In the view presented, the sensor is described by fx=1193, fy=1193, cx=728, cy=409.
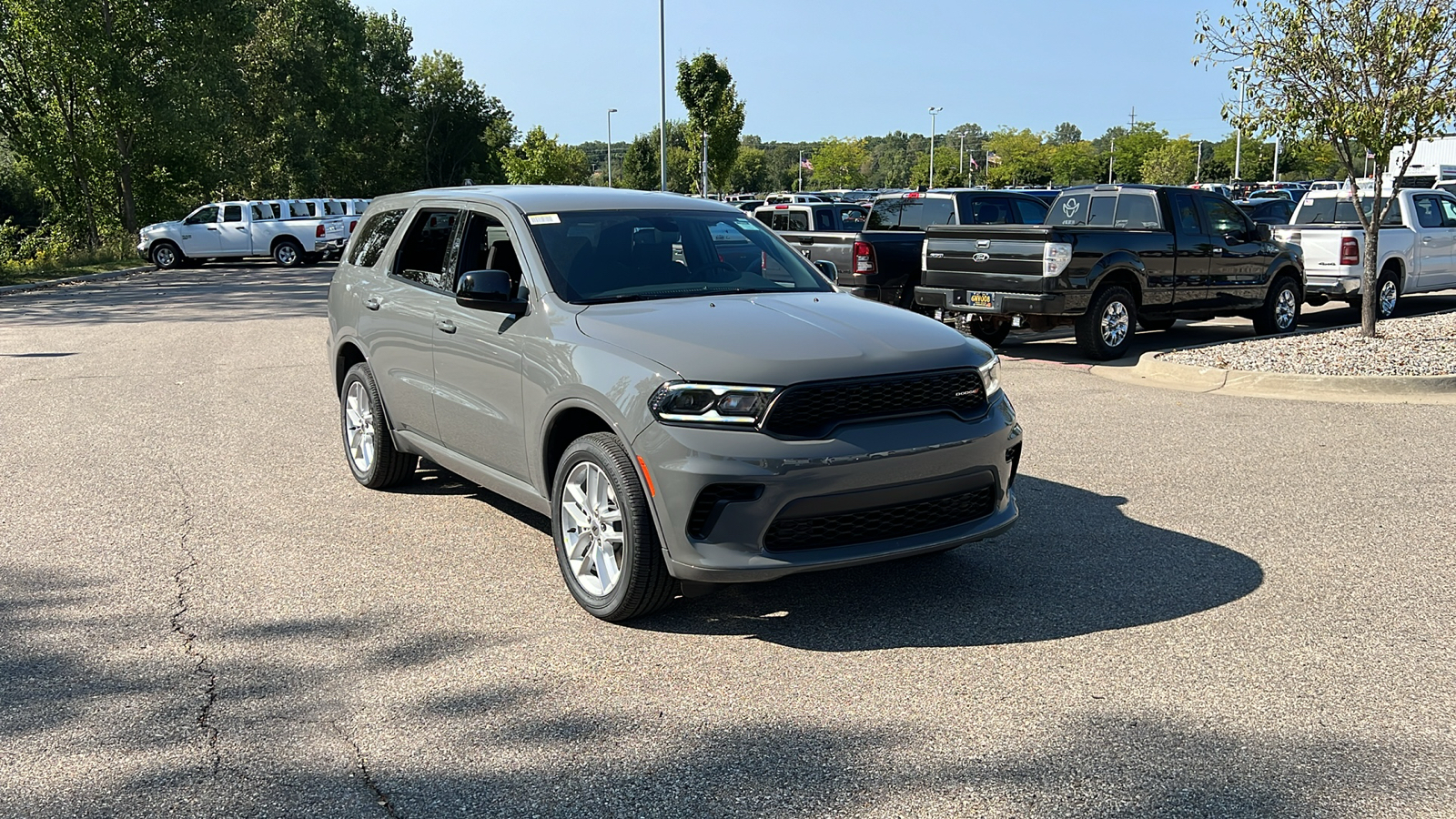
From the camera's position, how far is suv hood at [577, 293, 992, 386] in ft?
14.9

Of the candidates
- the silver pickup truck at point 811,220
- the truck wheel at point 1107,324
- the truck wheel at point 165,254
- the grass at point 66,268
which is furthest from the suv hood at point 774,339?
the truck wheel at point 165,254

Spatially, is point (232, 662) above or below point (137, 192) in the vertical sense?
below

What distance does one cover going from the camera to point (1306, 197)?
58.2 ft

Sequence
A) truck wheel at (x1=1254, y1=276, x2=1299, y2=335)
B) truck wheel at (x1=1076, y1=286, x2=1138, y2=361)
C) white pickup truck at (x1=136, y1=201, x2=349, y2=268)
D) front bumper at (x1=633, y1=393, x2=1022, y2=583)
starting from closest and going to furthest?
1. front bumper at (x1=633, y1=393, x2=1022, y2=583)
2. truck wheel at (x1=1076, y1=286, x2=1138, y2=361)
3. truck wheel at (x1=1254, y1=276, x2=1299, y2=335)
4. white pickup truck at (x1=136, y1=201, x2=349, y2=268)

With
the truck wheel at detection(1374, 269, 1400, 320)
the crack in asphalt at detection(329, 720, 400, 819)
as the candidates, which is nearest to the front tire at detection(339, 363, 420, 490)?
the crack in asphalt at detection(329, 720, 400, 819)

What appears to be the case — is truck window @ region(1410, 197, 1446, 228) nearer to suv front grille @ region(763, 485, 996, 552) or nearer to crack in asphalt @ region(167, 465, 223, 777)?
suv front grille @ region(763, 485, 996, 552)

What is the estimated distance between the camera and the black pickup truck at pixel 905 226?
15984mm

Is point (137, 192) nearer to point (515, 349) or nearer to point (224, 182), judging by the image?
point (224, 182)

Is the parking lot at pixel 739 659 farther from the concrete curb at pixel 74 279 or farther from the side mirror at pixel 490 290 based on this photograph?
the concrete curb at pixel 74 279

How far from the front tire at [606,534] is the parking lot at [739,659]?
0.15 metres

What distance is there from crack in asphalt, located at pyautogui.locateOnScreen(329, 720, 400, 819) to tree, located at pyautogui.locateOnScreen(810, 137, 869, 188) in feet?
366

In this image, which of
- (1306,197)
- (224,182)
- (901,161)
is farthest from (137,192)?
(901,161)

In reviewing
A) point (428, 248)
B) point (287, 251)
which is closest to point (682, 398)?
point (428, 248)

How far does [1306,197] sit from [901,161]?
149733mm
